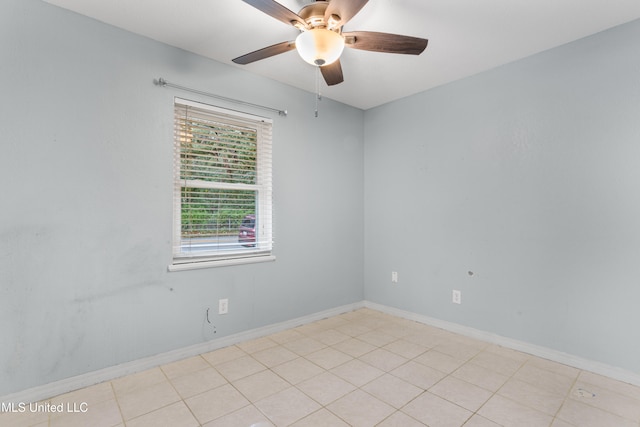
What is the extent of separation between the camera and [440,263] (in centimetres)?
308

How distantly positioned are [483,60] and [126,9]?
2.62 m

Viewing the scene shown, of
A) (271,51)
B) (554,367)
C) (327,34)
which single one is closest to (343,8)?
(327,34)

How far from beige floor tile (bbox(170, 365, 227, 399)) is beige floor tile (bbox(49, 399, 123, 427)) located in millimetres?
343

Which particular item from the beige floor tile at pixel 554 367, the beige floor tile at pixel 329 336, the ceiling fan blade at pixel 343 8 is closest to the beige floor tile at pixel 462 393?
the beige floor tile at pixel 554 367

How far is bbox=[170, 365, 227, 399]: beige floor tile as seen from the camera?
197 cm

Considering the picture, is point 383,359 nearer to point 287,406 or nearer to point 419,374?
point 419,374

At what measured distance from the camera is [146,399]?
1878 mm

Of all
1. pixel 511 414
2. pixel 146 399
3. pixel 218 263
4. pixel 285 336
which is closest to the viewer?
pixel 511 414

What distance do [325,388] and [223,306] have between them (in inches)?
43.0

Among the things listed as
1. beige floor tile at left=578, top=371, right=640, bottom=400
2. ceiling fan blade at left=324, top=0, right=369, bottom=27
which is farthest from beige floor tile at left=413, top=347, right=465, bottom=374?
ceiling fan blade at left=324, top=0, right=369, bottom=27

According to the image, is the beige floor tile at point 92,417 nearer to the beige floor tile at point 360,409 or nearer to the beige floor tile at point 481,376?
the beige floor tile at point 360,409

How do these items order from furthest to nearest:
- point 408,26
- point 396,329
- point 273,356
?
1. point 396,329
2. point 273,356
3. point 408,26

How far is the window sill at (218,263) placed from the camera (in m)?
2.40

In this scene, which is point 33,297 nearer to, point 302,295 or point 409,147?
point 302,295
